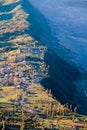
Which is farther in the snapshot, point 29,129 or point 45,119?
point 45,119

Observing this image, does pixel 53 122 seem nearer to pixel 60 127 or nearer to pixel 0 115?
pixel 60 127

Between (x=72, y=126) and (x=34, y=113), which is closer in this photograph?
(x=72, y=126)

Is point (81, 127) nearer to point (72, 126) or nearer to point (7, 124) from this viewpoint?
point (72, 126)

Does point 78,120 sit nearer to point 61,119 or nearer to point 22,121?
point 61,119

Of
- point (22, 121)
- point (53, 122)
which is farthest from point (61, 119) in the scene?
point (22, 121)

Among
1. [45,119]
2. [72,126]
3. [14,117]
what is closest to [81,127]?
[72,126]

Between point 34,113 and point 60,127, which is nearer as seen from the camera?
point 60,127
